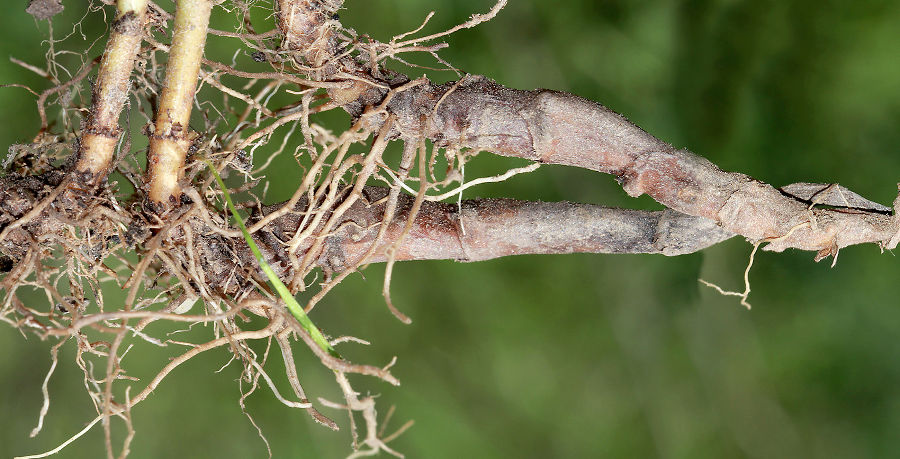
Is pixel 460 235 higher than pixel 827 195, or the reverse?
pixel 827 195

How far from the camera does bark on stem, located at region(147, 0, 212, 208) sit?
55 centimetres

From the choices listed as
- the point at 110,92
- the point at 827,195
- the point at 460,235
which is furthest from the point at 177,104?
the point at 827,195

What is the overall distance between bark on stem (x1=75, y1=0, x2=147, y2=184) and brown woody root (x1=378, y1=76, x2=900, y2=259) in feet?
0.84

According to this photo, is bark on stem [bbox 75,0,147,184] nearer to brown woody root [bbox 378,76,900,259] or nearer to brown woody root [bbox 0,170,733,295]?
brown woody root [bbox 0,170,733,295]

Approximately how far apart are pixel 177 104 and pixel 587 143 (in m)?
0.41

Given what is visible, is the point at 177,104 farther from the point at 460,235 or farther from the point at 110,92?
the point at 460,235

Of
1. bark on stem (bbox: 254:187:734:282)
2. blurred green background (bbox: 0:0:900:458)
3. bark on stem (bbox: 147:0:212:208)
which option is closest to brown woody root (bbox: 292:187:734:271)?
bark on stem (bbox: 254:187:734:282)

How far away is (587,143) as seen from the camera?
0.60 m

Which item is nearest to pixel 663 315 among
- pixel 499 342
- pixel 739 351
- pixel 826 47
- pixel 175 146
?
pixel 739 351

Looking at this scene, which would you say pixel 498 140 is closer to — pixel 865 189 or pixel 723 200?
pixel 723 200

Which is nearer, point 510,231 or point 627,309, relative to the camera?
point 510,231

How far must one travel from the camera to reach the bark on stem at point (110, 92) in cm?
56

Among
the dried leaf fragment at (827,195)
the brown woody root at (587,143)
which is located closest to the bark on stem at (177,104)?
the brown woody root at (587,143)

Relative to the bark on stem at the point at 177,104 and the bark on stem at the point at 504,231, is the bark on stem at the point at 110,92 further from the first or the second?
the bark on stem at the point at 504,231
